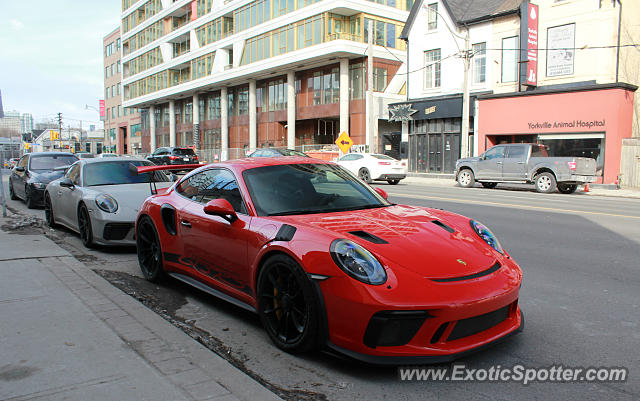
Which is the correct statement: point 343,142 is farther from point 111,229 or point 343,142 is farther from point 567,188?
point 111,229

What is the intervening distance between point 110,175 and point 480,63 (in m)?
23.8

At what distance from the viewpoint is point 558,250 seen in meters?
7.26

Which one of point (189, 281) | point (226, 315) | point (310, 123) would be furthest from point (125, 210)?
point (310, 123)

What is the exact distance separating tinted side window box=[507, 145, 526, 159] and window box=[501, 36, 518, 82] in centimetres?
775

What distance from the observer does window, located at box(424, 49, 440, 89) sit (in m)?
30.0

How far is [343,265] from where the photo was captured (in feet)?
10.7

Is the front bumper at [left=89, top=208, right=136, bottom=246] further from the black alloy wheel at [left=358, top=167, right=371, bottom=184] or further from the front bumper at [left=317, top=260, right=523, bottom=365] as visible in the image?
the black alloy wheel at [left=358, top=167, right=371, bottom=184]

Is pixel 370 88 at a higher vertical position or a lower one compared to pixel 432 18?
lower

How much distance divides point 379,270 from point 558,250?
5.08 m

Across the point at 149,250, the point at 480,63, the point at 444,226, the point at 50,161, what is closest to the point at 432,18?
the point at 480,63

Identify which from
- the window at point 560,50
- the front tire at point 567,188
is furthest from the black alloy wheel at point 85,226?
the window at point 560,50

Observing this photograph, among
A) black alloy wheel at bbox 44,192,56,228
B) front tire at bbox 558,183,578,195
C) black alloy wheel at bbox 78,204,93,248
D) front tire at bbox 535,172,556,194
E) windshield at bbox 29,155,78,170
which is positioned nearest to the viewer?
black alloy wheel at bbox 78,204,93,248

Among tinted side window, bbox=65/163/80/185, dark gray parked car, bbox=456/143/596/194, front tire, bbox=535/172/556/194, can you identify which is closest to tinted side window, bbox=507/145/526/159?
dark gray parked car, bbox=456/143/596/194

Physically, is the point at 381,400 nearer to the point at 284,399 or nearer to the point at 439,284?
the point at 284,399
